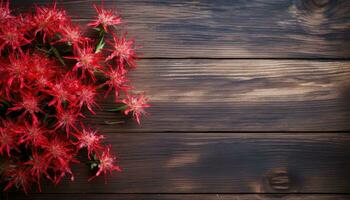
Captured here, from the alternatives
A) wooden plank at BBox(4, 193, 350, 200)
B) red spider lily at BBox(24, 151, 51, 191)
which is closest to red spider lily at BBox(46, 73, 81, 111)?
red spider lily at BBox(24, 151, 51, 191)

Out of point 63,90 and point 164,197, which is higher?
point 63,90

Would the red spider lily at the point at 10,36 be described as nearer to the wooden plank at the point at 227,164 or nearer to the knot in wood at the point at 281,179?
the wooden plank at the point at 227,164

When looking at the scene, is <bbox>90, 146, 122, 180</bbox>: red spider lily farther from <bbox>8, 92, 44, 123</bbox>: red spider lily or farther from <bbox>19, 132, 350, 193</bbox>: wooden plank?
<bbox>8, 92, 44, 123</bbox>: red spider lily

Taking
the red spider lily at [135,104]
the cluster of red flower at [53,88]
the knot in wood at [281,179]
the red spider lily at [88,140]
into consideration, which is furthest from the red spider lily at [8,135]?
the knot in wood at [281,179]

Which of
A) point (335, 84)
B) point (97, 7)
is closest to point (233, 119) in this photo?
point (335, 84)

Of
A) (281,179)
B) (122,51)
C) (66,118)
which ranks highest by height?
(122,51)

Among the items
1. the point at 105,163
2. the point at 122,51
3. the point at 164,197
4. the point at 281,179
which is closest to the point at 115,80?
the point at 122,51

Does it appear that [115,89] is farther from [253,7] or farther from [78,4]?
[253,7]

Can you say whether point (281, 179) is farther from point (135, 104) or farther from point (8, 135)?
point (8, 135)
